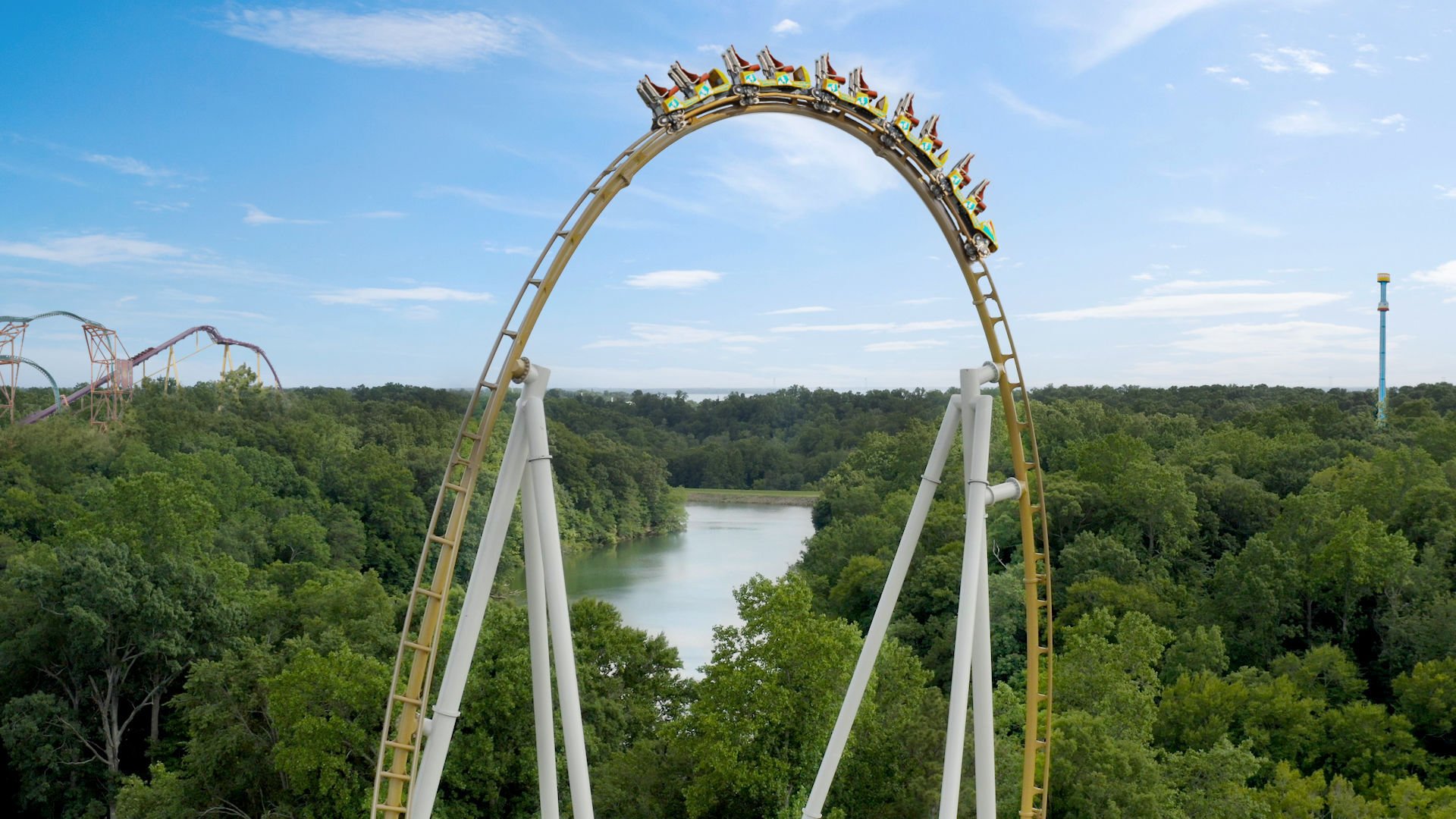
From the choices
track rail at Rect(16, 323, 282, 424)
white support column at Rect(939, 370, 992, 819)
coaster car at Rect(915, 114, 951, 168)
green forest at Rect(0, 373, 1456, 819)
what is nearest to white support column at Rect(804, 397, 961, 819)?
white support column at Rect(939, 370, 992, 819)

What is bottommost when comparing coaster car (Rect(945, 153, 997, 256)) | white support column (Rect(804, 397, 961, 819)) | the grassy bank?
the grassy bank

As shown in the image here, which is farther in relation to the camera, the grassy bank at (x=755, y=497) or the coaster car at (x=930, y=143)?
the grassy bank at (x=755, y=497)

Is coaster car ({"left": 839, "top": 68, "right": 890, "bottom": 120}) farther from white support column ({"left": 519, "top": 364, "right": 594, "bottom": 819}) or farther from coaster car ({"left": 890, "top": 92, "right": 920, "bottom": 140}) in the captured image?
white support column ({"left": 519, "top": 364, "right": 594, "bottom": 819})

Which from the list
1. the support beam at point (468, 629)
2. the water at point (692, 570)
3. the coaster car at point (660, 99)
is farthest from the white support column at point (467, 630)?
the water at point (692, 570)

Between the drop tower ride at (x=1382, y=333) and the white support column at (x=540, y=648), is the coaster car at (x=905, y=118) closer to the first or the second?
the white support column at (x=540, y=648)

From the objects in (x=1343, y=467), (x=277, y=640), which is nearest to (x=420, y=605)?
(x=277, y=640)

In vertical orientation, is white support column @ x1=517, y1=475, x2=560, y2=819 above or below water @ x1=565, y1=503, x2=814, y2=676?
above
